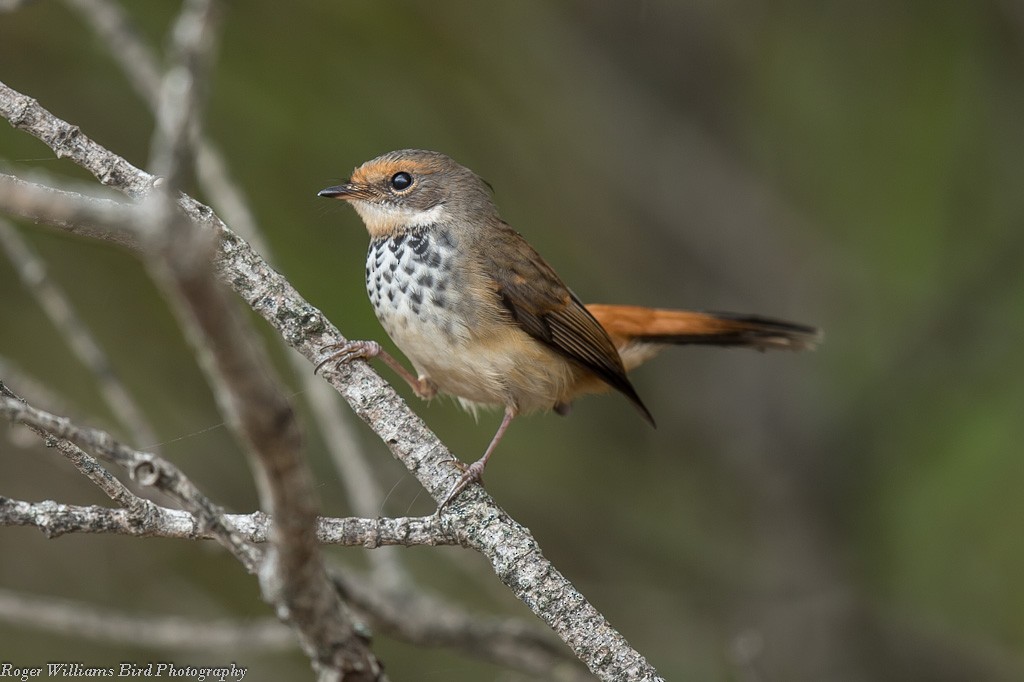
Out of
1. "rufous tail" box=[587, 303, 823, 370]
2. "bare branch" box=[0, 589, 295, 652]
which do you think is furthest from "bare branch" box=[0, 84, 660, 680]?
"rufous tail" box=[587, 303, 823, 370]

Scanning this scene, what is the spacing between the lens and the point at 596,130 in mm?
6160

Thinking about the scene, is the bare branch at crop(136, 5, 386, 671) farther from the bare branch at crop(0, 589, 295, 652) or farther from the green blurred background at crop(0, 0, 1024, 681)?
the green blurred background at crop(0, 0, 1024, 681)

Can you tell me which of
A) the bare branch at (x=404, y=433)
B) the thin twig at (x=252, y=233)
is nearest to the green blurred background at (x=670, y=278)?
the thin twig at (x=252, y=233)

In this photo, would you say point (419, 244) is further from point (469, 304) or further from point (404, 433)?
point (404, 433)

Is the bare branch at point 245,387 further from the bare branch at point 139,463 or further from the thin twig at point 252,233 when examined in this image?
the thin twig at point 252,233

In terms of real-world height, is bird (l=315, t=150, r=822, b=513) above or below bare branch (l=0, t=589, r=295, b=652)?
above

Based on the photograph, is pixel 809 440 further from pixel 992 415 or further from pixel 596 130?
pixel 596 130

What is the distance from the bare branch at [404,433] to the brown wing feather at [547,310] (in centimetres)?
138

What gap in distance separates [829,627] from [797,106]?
3140mm

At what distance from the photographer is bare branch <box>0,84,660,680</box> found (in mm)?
2303

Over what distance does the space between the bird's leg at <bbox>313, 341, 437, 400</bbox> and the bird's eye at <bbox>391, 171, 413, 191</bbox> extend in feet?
2.47

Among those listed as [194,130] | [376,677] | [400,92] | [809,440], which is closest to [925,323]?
[809,440]

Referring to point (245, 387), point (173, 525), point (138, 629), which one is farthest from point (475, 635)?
point (245, 387)

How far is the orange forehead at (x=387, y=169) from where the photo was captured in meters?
4.21
